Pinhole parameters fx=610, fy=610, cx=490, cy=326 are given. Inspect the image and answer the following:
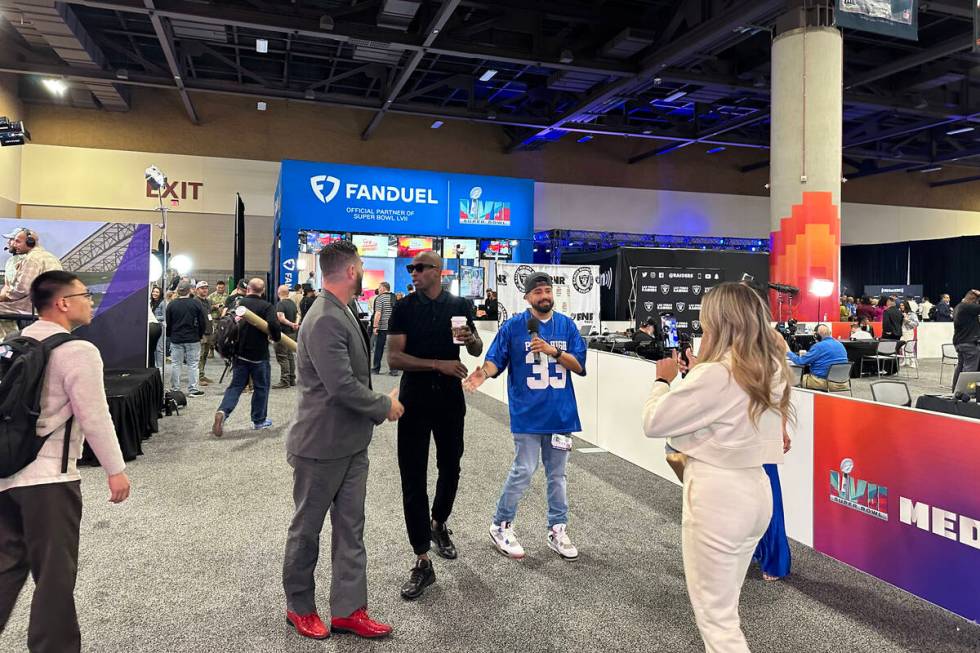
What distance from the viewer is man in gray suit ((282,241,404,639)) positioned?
2.37 metres

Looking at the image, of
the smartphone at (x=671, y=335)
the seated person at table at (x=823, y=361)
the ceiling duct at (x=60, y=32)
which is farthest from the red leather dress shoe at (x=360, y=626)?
the ceiling duct at (x=60, y=32)

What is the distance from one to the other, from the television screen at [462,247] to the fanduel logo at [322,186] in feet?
9.65

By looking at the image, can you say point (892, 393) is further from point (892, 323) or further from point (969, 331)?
point (892, 323)

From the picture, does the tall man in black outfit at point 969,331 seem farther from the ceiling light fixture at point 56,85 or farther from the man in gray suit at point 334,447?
the ceiling light fixture at point 56,85

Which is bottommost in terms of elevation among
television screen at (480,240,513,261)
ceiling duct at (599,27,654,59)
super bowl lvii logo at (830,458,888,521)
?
super bowl lvii logo at (830,458,888,521)

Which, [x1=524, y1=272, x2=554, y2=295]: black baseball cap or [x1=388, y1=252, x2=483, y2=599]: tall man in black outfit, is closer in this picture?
[x1=388, y1=252, x2=483, y2=599]: tall man in black outfit

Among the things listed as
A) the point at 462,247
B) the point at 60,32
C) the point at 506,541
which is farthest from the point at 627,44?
the point at 506,541

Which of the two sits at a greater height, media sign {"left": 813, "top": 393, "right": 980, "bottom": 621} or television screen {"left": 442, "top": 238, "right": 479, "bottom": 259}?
television screen {"left": 442, "top": 238, "right": 479, "bottom": 259}

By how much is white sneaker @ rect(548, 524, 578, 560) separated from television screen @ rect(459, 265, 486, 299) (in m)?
12.5

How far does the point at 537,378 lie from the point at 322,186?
12336mm

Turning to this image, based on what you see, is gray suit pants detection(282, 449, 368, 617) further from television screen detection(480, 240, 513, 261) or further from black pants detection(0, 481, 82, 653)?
television screen detection(480, 240, 513, 261)

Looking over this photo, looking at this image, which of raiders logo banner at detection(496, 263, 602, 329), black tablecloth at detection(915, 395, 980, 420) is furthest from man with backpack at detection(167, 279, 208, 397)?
black tablecloth at detection(915, 395, 980, 420)

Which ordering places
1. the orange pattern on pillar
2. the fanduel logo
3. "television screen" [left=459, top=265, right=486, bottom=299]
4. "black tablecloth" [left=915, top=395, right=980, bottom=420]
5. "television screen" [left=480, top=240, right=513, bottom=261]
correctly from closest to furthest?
"black tablecloth" [left=915, top=395, right=980, bottom=420]
the orange pattern on pillar
the fanduel logo
"television screen" [left=459, top=265, right=486, bottom=299]
"television screen" [left=480, top=240, right=513, bottom=261]

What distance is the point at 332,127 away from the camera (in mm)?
17859
